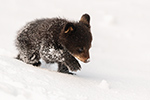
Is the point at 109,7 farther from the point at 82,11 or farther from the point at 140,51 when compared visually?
the point at 140,51

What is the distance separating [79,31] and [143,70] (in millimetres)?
2592

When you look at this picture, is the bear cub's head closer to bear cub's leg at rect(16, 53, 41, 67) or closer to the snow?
the snow

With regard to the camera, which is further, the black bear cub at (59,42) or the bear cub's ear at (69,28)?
the black bear cub at (59,42)

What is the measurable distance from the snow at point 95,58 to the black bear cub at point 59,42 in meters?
0.28

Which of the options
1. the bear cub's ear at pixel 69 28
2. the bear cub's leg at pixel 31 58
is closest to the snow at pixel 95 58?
the bear cub's leg at pixel 31 58

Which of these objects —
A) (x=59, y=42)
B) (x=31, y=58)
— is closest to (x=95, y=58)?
(x=31, y=58)

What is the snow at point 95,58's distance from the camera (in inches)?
135

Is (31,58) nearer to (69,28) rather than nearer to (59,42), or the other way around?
(59,42)

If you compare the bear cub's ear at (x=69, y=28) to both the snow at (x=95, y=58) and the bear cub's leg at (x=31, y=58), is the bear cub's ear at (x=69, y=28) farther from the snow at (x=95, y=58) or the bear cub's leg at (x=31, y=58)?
the bear cub's leg at (x=31, y=58)

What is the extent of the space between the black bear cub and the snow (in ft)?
0.91

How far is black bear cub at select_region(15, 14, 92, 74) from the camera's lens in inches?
181

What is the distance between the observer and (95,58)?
22.6ft

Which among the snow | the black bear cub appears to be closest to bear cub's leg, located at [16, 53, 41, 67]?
the black bear cub

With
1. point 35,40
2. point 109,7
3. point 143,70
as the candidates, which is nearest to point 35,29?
point 35,40
